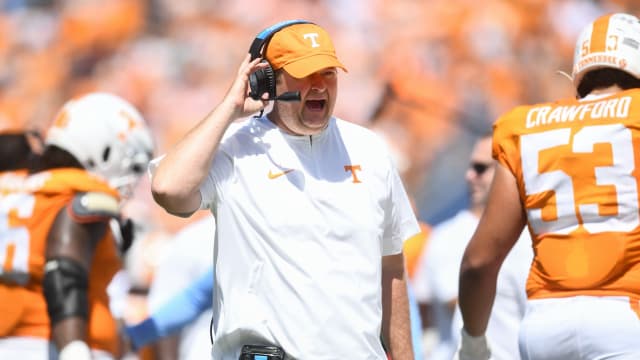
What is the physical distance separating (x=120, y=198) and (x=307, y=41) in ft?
6.32

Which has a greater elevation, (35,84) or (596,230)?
(596,230)

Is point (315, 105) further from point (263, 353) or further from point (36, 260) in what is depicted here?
point (36, 260)

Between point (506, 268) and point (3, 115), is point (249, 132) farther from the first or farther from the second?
point (3, 115)

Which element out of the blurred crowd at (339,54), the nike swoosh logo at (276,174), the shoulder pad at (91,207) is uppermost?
the nike swoosh logo at (276,174)

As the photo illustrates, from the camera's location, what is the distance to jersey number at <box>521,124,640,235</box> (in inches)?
179

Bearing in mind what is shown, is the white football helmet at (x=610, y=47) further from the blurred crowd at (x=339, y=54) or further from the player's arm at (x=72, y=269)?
the blurred crowd at (x=339, y=54)

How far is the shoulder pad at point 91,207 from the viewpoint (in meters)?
5.30

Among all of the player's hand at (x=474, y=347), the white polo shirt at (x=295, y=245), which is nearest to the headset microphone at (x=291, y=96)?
the white polo shirt at (x=295, y=245)

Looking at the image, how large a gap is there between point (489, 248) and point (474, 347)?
49cm

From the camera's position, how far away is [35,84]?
47.2 ft

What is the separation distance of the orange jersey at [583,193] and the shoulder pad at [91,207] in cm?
170

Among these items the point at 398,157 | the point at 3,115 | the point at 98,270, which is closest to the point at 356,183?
the point at 98,270

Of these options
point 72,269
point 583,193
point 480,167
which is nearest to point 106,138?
point 72,269

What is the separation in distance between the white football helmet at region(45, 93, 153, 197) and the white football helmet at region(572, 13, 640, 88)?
2.19 meters
